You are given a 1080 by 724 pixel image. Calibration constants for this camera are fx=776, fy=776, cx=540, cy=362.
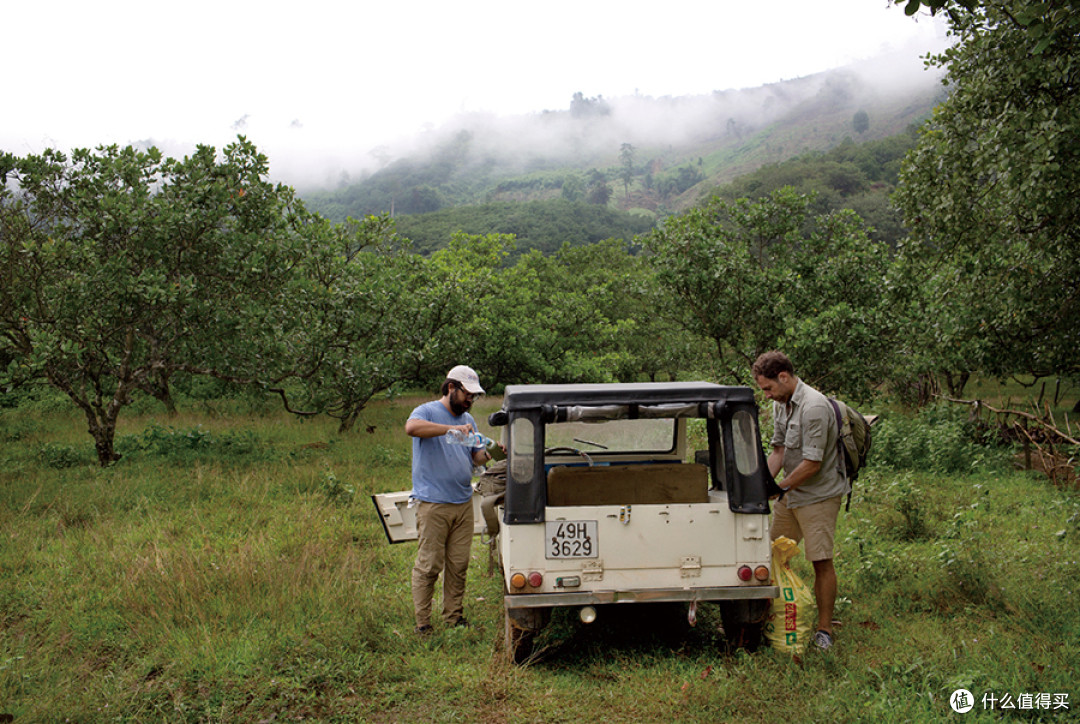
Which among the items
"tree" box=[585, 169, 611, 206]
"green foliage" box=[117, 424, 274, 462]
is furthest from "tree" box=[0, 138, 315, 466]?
"tree" box=[585, 169, 611, 206]

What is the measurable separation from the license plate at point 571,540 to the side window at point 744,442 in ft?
3.56

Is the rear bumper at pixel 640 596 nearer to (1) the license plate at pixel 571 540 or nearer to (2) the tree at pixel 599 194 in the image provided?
(1) the license plate at pixel 571 540

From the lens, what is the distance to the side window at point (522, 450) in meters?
5.22

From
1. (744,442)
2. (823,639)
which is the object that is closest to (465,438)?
(744,442)

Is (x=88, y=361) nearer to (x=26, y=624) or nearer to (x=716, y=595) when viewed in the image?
(x=26, y=624)

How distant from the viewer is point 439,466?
19.6 ft

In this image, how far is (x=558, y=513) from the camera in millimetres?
5219

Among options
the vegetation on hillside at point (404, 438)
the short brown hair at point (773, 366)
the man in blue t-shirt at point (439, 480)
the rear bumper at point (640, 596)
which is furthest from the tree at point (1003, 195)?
the man in blue t-shirt at point (439, 480)

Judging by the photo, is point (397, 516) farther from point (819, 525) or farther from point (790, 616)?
point (819, 525)

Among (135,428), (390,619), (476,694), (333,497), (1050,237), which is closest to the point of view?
(476,694)

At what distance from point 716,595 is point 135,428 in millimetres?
16979

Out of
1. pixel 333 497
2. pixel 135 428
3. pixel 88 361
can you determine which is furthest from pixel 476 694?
pixel 135 428

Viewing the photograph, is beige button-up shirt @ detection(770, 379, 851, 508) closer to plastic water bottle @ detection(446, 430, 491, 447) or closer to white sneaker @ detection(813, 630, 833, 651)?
white sneaker @ detection(813, 630, 833, 651)

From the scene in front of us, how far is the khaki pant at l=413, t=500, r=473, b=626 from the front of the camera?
5984 millimetres
